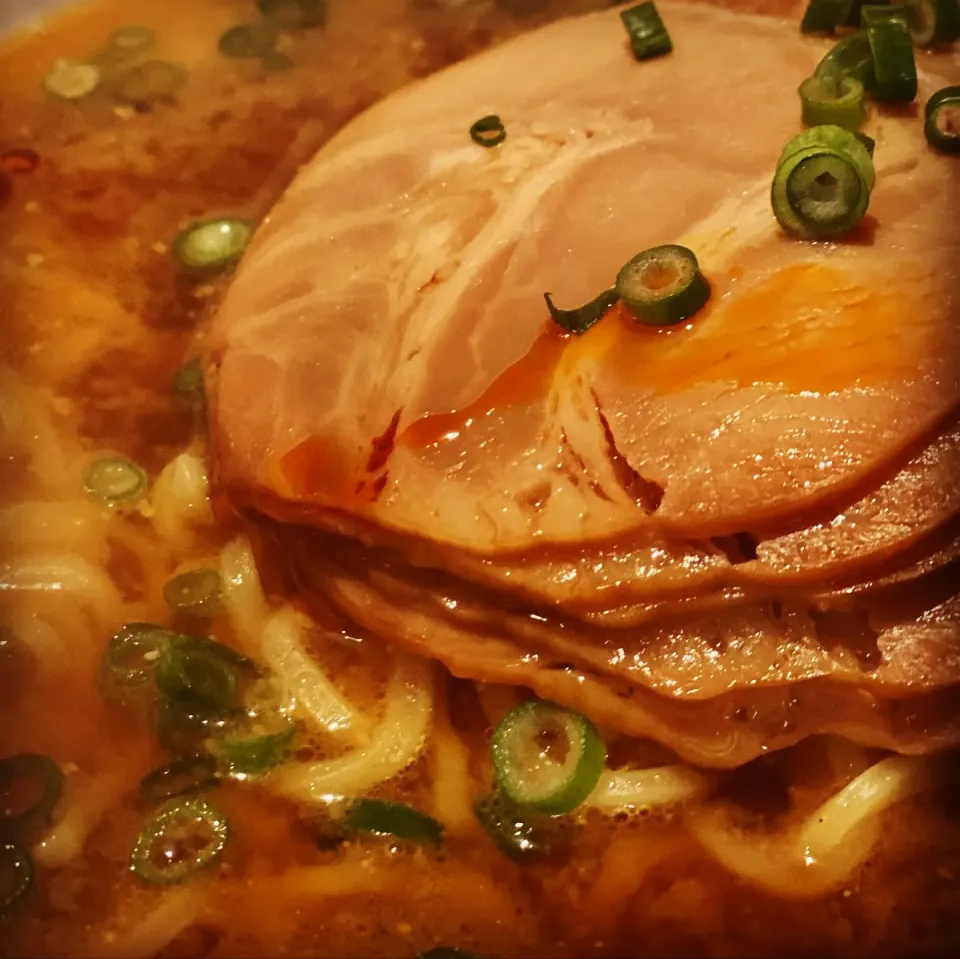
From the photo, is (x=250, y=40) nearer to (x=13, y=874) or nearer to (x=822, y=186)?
(x=822, y=186)

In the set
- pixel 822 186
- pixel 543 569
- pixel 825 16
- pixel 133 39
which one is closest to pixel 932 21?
pixel 825 16

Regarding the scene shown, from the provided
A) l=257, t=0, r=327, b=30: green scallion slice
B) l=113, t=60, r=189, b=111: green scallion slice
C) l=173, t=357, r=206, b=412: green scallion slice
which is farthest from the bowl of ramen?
l=257, t=0, r=327, b=30: green scallion slice

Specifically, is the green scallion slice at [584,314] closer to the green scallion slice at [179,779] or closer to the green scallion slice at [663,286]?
the green scallion slice at [663,286]

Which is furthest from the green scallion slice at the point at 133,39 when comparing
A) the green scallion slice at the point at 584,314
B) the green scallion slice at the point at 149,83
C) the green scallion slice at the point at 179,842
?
the green scallion slice at the point at 179,842

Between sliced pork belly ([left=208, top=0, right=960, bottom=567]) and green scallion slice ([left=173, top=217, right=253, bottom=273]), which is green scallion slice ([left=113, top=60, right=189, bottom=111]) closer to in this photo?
green scallion slice ([left=173, top=217, right=253, bottom=273])

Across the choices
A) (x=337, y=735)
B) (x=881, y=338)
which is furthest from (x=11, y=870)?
(x=881, y=338)
